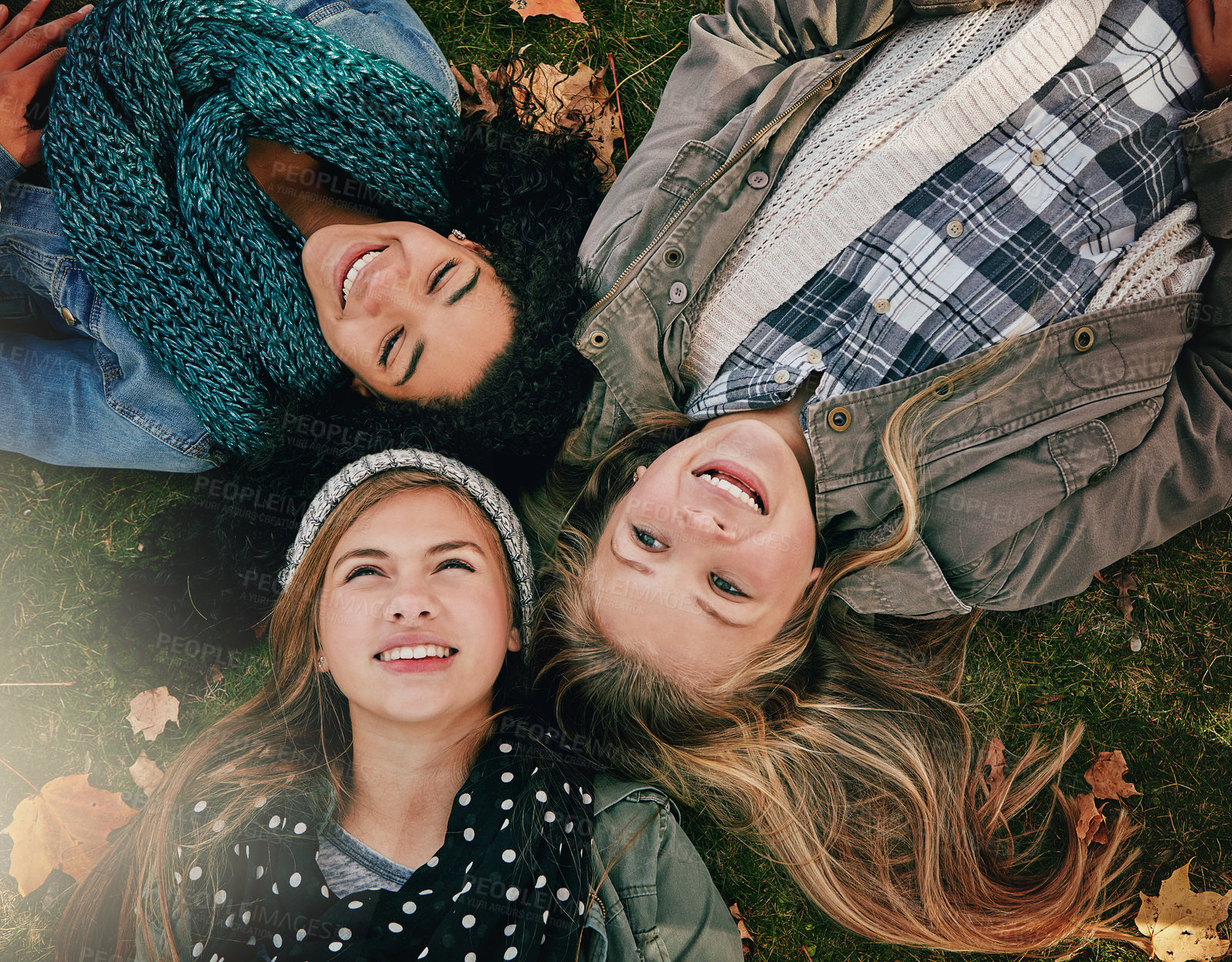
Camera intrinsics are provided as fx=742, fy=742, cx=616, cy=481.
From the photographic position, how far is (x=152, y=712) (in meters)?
3.13

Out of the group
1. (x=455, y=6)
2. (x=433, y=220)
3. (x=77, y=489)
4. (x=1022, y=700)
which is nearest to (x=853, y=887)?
(x=1022, y=700)

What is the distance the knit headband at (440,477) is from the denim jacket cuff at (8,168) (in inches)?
67.2

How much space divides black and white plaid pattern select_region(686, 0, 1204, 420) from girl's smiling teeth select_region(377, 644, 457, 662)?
4.66 ft

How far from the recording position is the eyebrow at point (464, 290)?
265 centimetres

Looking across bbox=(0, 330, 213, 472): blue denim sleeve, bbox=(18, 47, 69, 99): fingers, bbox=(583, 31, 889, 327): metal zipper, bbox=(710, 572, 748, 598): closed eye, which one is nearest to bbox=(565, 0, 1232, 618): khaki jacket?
bbox=(583, 31, 889, 327): metal zipper

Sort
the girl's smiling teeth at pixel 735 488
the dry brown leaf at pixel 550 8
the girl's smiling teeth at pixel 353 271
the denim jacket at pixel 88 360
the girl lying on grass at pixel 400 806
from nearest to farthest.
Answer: the girl's smiling teeth at pixel 735 488
the girl lying on grass at pixel 400 806
the girl's smiling teeth at pixel 353 271
the denim jacket at pixel 88 360
the dry brown leaf at pixel 550 8

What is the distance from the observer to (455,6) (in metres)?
3.33

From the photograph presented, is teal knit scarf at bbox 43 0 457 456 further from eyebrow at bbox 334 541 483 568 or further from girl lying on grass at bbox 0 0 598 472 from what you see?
eyebrow at bbox 334 541 483 568

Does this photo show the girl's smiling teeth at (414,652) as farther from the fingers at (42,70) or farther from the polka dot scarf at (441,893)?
the fingers at (42,70)

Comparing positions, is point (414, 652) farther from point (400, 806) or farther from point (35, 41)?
point (35, 41)

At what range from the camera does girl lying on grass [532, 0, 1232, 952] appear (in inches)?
101

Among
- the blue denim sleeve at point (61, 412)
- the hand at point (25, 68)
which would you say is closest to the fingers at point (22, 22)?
the hand at point (25, 68)

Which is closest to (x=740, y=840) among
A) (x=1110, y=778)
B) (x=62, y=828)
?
(x=1110, y=778)

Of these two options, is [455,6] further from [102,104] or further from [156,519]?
[156,519]
